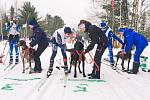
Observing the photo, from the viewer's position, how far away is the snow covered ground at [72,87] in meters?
8.91

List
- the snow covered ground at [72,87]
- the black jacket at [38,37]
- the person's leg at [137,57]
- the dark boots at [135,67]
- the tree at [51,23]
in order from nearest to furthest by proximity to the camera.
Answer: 1. the snow covered ground at [72,87]
2. the black jacket at [38,37]
3. the person's leg at [137,57]
4. the dark boots at [135,67]
5. the tree at [51,23]

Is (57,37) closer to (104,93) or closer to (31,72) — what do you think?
(31,72)

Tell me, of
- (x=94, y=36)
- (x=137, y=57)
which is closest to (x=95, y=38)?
(x=94, y=36)

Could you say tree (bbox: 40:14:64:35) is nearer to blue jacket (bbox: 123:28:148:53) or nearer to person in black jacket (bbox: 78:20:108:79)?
blue jacket (bbox: 123:28:148:53)

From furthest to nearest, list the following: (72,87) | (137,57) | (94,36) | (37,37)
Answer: (137,57)
(37,37)
(94,36)
(72,87)

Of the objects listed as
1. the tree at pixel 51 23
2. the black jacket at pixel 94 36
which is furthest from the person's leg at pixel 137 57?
the tree at pixel 51 23

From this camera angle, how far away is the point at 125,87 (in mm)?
10555

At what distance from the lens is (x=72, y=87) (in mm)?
10430

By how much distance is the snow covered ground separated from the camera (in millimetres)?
8906

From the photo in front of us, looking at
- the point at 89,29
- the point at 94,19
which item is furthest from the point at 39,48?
the point at 94,19

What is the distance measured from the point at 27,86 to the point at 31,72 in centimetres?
338

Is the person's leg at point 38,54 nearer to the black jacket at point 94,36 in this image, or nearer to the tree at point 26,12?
the black jacket at point 94,36

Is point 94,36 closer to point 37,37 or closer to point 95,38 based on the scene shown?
point 95,38

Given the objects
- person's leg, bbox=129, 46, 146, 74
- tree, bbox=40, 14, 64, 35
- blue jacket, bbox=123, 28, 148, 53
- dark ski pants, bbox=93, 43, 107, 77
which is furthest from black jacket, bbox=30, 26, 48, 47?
tree, bbox=40, 14, 64, 35
